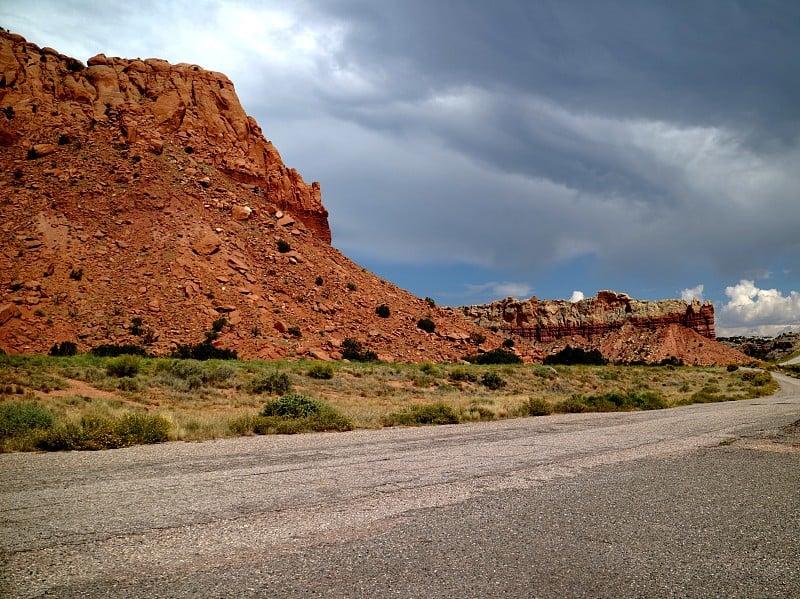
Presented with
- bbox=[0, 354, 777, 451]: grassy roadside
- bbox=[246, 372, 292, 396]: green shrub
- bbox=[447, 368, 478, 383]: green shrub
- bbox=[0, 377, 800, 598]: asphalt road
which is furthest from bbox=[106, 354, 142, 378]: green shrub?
bbox=[447, 368, 478, 383]: green shrub

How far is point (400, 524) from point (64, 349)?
122 feet

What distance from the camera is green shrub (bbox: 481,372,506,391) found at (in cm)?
3460

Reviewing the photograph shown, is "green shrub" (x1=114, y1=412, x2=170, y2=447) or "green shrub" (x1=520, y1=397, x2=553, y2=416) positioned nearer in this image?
"green shrub" (x1=114, y1=412, x2=170, y2=447)

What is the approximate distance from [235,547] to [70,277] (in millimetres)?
43678

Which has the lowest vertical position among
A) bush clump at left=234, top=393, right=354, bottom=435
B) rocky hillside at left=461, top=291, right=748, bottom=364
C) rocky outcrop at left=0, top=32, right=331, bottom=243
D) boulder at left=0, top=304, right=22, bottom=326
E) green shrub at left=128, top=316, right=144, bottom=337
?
bush clump at left=234, top=393, right=354, bottom=435

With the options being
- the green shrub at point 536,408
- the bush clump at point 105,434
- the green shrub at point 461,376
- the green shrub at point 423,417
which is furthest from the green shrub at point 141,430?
the green shrub at point 461,376

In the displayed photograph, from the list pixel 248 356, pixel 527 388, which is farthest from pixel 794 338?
pixel 248 356

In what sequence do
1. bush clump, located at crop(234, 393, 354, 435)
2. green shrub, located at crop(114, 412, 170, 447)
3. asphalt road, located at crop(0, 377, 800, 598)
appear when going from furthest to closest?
bush clump, located at crop(234, 393, 354, 435)
green shrub, located at crop(114, 412, 170, 447)
asphalt road, located at crop(0, 377, 800, 598)

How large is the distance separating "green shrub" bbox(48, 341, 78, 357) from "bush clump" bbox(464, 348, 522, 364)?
3454 cm

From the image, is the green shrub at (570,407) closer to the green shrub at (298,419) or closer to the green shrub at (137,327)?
the green shrub at (298,419)

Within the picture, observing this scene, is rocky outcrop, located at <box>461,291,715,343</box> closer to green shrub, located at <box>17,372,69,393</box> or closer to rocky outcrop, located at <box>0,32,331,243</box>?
rocky outcrop, located at <box>0,32,331,243</box>

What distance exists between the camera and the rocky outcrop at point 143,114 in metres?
51.1

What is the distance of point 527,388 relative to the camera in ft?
115

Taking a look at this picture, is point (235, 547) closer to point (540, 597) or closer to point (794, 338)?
point (540, 597)
